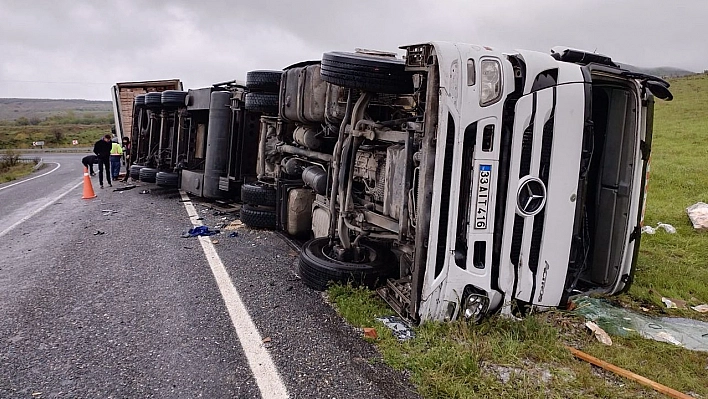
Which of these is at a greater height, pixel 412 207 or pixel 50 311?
pixel 412 207

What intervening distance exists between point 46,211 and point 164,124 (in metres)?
2.88

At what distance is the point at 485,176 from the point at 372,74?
3.74ft

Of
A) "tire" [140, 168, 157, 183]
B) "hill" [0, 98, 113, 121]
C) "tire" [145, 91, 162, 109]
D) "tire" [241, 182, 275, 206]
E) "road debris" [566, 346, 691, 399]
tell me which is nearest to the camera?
"road debris" [566, 346, 691, 399]

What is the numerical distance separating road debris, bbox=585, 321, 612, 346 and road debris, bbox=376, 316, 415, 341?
120 cm

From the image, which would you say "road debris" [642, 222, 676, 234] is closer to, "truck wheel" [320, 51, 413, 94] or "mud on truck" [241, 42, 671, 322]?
"mud on truck" [241, 42, 671, 322]

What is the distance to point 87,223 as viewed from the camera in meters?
7.16

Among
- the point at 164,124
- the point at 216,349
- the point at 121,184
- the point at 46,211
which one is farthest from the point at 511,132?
the point at 121,184

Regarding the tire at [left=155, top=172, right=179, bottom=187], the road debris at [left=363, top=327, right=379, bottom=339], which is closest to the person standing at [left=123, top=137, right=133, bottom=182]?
the tire at [left=155, top=172, right=179, bottom=187]

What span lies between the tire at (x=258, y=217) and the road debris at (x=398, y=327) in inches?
125

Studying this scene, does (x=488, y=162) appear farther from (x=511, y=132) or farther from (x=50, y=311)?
(x=50, y=311)

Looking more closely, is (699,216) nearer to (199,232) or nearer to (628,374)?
(628,374)

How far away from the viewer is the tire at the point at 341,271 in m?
4.06

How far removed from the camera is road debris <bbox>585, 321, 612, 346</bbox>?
3320mm

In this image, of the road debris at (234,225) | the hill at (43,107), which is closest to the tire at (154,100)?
the road debris at (234,225)
